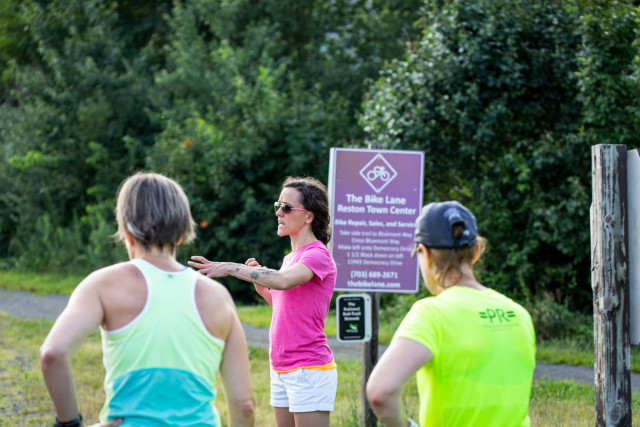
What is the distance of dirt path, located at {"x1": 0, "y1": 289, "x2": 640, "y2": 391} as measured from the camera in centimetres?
840

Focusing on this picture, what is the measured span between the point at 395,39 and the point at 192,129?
7.93 meters

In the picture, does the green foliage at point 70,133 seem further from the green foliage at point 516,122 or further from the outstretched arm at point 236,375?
the outstretched arm at point 236,375

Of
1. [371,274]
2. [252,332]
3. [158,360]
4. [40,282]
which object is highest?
[158,360]

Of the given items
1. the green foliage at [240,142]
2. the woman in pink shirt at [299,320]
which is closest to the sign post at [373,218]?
the woman in pink shirt at [299,320]

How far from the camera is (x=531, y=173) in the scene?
1045 centimetres

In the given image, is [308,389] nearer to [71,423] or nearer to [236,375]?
[236,375]

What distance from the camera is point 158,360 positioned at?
2.40 m

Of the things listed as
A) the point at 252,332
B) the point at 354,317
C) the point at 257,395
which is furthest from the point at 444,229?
the point at 252,332

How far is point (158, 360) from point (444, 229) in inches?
41.1

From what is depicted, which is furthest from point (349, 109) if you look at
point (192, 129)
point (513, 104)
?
point (513, 104)

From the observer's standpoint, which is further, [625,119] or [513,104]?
[513,104]

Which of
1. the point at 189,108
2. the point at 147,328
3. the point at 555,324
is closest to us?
the point at 147,328

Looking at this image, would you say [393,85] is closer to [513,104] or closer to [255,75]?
[513,104]

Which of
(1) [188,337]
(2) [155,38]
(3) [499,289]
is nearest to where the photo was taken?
(1) [188,337]
